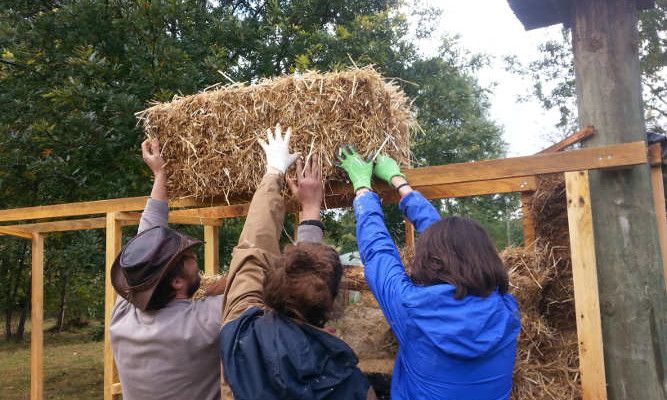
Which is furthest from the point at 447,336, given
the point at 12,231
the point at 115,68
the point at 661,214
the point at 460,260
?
the point at 115,68

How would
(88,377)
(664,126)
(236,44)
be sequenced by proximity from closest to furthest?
(236,44) → (88,377) → (664,126)

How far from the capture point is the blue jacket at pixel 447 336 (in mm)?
1763

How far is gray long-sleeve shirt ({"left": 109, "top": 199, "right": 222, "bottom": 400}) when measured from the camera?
2.06 metres

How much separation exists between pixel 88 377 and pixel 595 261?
1086 cm

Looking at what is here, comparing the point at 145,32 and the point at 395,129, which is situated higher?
the point at 145,32

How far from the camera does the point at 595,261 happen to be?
247cm

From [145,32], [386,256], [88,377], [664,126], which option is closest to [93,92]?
[145,32]

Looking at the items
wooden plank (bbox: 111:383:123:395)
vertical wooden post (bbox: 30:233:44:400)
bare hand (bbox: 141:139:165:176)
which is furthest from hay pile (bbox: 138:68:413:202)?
vertical wooden post (bbox: 30:233:44:400)

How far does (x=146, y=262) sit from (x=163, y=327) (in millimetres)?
281

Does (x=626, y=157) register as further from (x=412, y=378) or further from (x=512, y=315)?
(x=412, y=378)

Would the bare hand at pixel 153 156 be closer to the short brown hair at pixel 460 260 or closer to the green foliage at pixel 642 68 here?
the short brown hair at pixel 460 260

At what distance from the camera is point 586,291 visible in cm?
244

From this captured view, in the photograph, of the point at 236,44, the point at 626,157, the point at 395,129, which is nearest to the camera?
the point at 626,157

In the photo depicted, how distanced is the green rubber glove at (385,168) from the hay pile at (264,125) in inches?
3.9
